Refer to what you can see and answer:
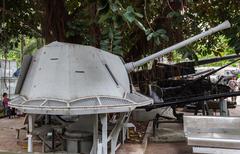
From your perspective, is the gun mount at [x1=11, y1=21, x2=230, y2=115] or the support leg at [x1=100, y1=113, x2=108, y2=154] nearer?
the gun mount at [x1=11, y1=21, x2=230, y2=115]

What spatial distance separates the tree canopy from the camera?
24.2 ft

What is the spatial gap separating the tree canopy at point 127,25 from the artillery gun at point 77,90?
0.86m

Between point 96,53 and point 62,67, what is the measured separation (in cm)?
73

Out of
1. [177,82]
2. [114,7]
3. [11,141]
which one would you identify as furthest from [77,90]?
[177,82]

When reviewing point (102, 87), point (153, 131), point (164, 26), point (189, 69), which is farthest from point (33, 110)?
point (189, 69)

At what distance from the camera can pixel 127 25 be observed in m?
7.31

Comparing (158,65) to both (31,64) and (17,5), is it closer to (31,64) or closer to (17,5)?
(17,5)

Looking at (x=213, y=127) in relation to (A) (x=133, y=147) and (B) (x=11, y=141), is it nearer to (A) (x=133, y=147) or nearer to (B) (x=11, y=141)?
(A) (x=133, y=147)

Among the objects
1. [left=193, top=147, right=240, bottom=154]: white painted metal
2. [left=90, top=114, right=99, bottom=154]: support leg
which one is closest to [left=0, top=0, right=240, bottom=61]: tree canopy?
[left=90, top=114, right=99, bottom=154]: support leg

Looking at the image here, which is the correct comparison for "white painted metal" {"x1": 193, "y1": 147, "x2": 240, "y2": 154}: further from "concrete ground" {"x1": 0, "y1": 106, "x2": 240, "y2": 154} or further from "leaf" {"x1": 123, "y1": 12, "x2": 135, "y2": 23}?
"leaf" {"x1": 123, "y1": 12, "x2": 135, "y2": 23}

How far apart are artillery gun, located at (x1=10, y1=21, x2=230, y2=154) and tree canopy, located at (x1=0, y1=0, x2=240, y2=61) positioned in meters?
0.86

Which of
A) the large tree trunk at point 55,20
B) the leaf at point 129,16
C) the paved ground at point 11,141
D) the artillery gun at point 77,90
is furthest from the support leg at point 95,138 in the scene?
the large tree trunk at point 55,20

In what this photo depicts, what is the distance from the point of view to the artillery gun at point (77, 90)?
17.6 ft

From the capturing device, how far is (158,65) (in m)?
11.3
